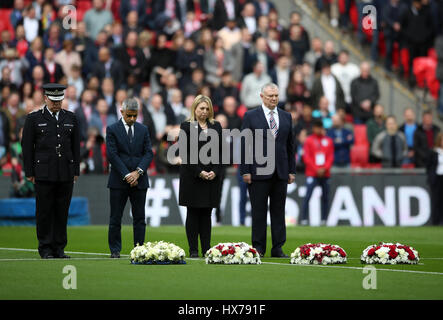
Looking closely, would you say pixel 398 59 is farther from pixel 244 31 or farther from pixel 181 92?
pixel 181 92

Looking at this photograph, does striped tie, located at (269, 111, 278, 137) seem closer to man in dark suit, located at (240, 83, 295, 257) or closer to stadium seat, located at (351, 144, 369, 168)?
man in dark suit, located at (240, 83, 295, 257)

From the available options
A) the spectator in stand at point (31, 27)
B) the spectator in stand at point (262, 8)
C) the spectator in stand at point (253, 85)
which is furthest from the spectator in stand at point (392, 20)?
the spectator in stand at point (31, 27)

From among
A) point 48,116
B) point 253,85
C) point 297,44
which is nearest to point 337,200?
point 253,85

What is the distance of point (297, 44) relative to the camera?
2866cm

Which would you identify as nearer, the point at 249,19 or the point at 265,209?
Result: the point at 265,209

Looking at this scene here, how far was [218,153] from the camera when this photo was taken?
48.7ft

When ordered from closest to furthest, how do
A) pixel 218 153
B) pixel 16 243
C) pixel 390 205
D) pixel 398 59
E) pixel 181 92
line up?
1. pixel 218 153
2. pixel 16 243
3. pixel 390 205
4. pixel 181 92
5. pixel 398 59

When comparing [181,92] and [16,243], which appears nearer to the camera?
[16,243]

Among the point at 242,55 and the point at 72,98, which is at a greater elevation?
the point at 242,55

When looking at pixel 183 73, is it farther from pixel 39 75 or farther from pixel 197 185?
pixel 197 185

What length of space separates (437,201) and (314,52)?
613 centimetres
